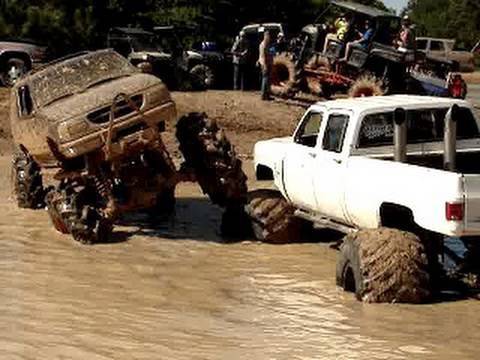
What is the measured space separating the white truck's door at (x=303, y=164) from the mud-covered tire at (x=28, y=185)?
463 cm

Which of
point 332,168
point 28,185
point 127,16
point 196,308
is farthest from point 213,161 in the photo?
A: point 127,16

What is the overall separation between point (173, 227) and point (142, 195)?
1440 mm

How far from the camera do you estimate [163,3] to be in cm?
4431

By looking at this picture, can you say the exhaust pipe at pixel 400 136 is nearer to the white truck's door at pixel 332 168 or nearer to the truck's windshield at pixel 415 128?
the white truck's door at pixel 332 168

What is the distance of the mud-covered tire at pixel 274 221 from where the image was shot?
1419 cm

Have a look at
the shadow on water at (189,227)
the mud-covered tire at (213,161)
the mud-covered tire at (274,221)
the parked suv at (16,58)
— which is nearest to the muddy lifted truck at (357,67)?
the parked suv at (16,58)

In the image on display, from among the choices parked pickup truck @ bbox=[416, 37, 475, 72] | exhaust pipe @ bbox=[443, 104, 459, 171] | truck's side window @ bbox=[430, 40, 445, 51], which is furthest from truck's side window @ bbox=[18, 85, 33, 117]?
truck's side window @ bbox=[430, 40, 445, 51]

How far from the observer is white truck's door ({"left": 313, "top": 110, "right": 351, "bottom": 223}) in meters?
12.2

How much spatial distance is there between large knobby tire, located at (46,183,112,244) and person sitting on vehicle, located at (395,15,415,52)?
15.9 m

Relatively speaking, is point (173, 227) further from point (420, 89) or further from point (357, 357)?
point (420, 89)

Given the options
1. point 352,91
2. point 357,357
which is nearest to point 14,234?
point 357,357

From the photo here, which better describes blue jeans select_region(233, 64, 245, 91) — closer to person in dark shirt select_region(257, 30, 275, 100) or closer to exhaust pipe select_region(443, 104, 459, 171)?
person in dark shirt select_region(257, 30, 275, 100)

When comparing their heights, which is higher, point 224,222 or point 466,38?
point 224,222

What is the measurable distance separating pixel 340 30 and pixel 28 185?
46.4 feet
